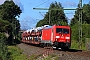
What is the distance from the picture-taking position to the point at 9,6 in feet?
326

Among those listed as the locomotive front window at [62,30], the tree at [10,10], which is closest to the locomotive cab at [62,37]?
the locomotive front window at [62,30]

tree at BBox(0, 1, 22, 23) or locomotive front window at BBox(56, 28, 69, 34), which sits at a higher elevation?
tree at BBox(0, 1, 22, 23)

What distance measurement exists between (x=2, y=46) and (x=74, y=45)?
61.8 feet

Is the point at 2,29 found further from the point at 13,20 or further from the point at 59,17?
the point at 59,17

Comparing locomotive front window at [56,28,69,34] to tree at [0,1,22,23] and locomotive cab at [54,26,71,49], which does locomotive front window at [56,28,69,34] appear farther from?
tree at [0,1,22,23]

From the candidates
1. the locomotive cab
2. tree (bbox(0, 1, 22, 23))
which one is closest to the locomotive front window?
the locomotive cab

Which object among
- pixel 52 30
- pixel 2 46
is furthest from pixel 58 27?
pixel 2 46

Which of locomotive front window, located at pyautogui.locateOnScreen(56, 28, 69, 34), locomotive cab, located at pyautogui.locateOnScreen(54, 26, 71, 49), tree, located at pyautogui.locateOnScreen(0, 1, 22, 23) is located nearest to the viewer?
locomotive cab, located at pyautogui.locateOnScreen(54, 26, 71, 49)

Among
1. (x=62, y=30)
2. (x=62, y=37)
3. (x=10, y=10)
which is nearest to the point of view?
(x=62, y=37)

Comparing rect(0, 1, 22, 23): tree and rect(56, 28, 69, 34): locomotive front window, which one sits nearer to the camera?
rect(56, 28, 69, 34): locomotive front window

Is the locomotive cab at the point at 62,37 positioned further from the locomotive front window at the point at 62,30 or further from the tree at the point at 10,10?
the tree at the point at 10,10

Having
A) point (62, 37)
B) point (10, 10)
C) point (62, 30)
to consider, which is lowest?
point (62, 37)

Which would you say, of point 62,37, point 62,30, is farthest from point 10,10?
point 62,37

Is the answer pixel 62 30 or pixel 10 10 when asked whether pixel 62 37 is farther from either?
pixel 10 10
